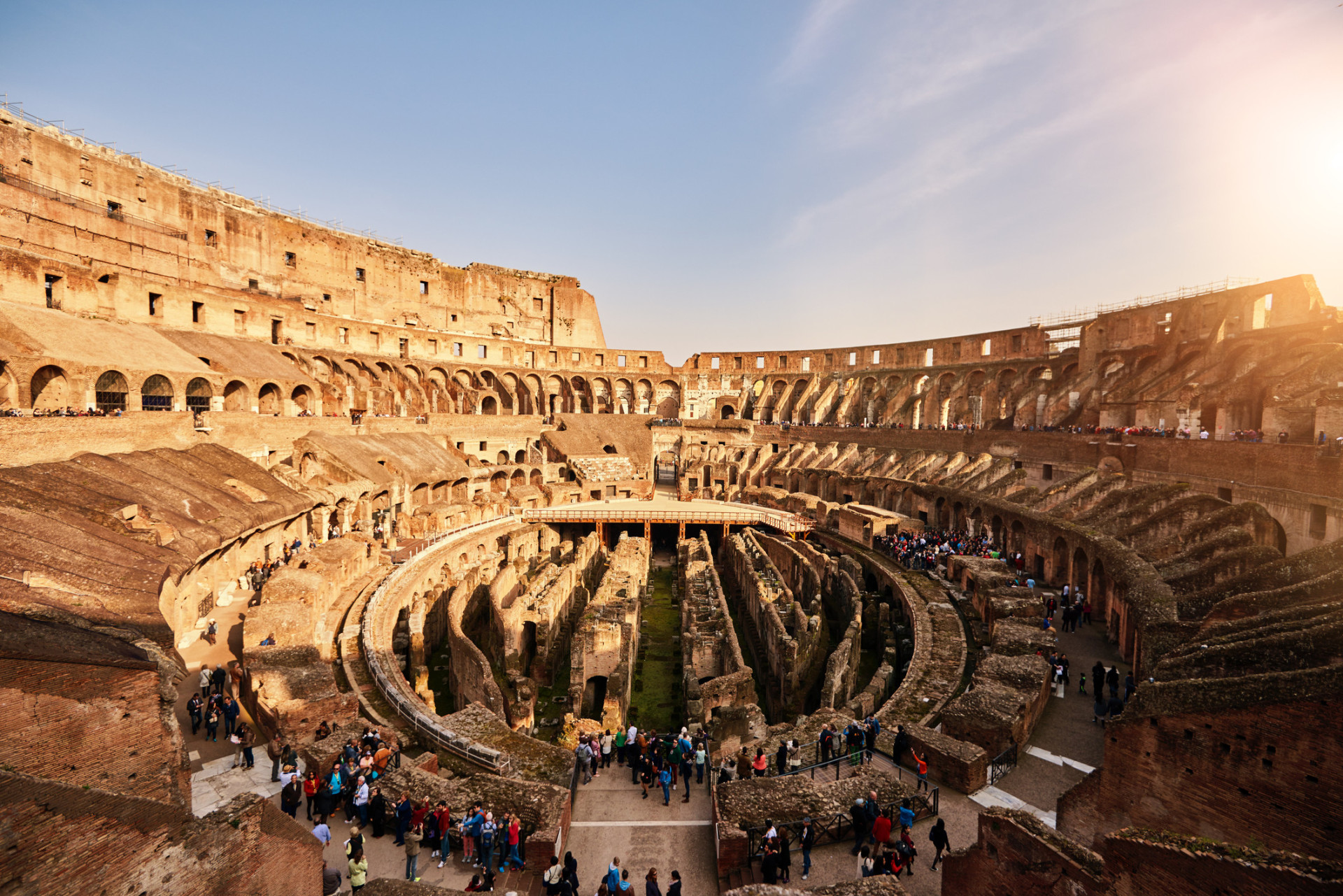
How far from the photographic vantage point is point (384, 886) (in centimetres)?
621

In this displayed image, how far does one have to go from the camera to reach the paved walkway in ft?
26.6

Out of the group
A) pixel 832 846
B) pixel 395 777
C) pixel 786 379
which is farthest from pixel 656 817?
pixel 786 379

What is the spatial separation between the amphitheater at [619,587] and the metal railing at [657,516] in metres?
0.32

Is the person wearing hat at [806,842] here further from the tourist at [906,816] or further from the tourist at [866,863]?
the tourist at [906,816]

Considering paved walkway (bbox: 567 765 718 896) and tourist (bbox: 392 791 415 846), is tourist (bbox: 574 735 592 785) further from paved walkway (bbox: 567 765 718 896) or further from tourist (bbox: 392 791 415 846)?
tourist (bbox: 392 791 415 846)

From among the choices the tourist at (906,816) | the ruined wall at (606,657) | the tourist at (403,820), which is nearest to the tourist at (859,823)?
the tourist at (906,816)

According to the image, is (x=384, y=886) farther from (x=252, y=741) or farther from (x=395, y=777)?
(x=252, y=741)

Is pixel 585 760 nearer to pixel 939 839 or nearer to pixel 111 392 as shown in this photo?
pixel 939 839

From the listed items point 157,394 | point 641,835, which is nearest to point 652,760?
point 641,835

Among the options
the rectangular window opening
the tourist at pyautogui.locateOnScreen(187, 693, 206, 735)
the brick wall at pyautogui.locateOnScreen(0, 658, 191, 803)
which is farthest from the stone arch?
the rectangular window opening

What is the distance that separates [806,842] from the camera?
25.4ft

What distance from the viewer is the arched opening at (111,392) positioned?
22.2 metres

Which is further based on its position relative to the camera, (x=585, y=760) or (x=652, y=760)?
(x=585, y=760)

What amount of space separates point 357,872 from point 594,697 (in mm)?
10267
